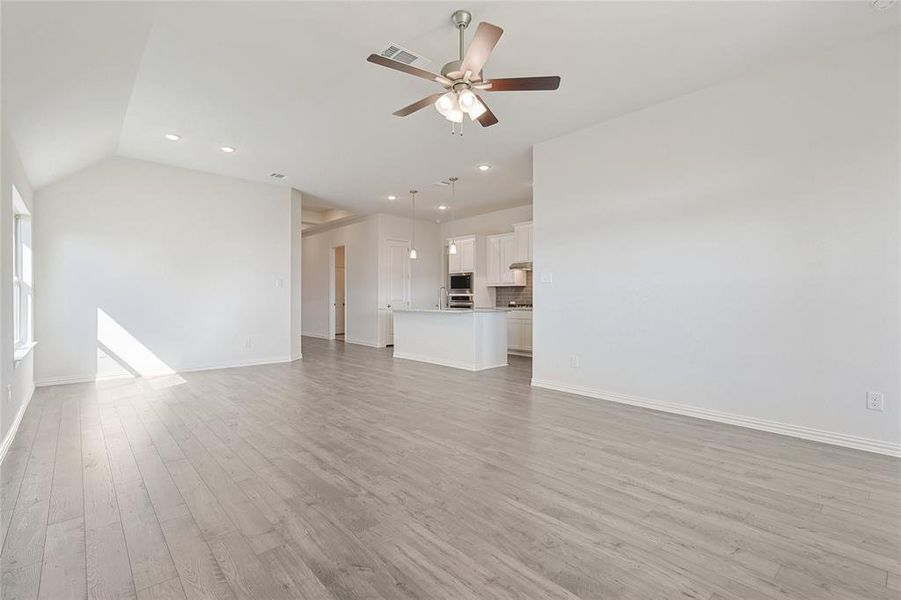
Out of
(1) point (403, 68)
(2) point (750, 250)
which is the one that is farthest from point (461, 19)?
(2) point (750, 250)

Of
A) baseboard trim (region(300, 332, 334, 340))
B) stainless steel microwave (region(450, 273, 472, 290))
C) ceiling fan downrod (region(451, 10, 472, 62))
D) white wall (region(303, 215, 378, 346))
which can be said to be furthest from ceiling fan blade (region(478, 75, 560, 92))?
baseboard trim (region(300, 332, 334, 340))

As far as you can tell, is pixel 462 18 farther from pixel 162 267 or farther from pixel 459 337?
pixel 162 267

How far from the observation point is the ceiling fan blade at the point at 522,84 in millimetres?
2578

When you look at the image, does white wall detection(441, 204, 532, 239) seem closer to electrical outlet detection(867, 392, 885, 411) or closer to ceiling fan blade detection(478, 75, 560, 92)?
ceiling fan blade detection(478, 75, 560, 92)

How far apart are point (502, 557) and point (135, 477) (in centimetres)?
225

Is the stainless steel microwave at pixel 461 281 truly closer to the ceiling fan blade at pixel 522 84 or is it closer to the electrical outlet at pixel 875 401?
the ceiling fan blade at pixel 522 84

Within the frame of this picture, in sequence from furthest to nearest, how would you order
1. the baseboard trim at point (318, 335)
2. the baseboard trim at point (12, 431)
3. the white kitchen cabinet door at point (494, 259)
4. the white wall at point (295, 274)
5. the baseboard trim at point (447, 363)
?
the baseboard trim at point (318, 335), the white kitchen cabinet door at point (494, 259), the white wall at point (295, 274), the baseboard trim at point (447, 363), the baseboard trim at point (12, 431)

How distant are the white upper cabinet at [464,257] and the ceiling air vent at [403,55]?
5.59 m

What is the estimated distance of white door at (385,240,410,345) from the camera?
8969 millimetres

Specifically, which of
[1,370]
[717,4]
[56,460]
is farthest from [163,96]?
[717,4]

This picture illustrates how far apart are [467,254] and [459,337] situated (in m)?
3.05

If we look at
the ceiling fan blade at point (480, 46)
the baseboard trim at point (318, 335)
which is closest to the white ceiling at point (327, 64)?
the ceiling fan blade at point (480, 46)

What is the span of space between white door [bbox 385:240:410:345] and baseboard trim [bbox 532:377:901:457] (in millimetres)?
5125

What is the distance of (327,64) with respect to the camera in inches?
125
